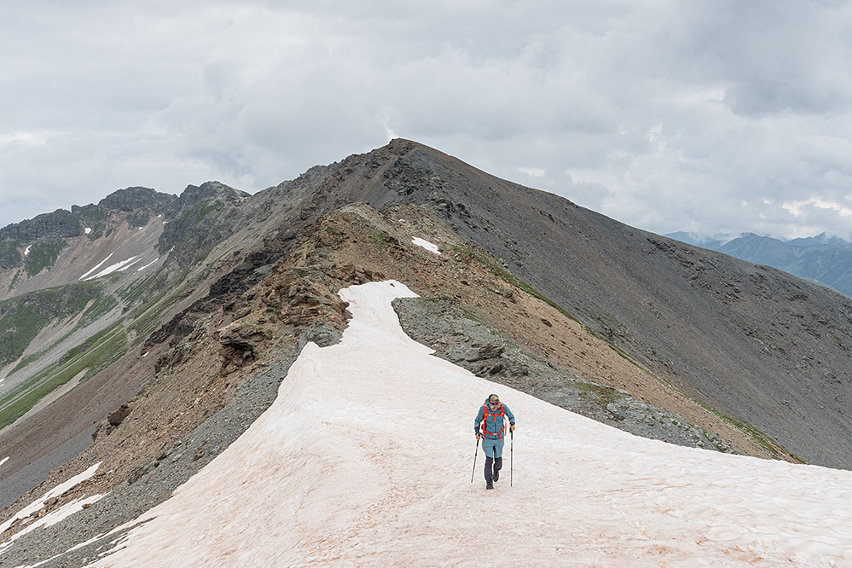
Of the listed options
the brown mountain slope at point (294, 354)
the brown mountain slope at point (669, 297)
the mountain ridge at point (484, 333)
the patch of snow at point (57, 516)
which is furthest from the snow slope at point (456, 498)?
the brown mountain slope at point (669, 297)

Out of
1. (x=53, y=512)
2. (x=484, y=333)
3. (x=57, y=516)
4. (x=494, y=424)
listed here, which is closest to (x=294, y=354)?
(x=484, y=333)

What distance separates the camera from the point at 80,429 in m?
82.1

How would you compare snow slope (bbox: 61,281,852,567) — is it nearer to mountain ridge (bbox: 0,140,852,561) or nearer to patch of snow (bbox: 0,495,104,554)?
mountain ridge (bbox: 0,140,852,561)

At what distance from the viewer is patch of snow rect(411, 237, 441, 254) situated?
5556cm

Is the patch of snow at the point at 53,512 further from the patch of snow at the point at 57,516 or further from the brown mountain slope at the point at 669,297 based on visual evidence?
Answer: the brown mountain slope at the point at 669,297

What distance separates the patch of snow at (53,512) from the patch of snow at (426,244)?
34738 mm

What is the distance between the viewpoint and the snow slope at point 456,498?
965 cm

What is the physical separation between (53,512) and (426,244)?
129 ft

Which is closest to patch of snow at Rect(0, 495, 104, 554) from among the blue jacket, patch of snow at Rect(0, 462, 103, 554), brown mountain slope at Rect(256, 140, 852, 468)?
patch of snow at Rect(0, 462, 103, 554)

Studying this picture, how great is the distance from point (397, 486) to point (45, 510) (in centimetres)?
2902

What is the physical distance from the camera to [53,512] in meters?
29.2

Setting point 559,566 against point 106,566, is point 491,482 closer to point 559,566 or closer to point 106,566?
point 559,566

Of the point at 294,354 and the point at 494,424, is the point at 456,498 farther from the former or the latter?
the point at 294,354

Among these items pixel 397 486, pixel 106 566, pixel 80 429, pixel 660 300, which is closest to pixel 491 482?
pixel 397 486
